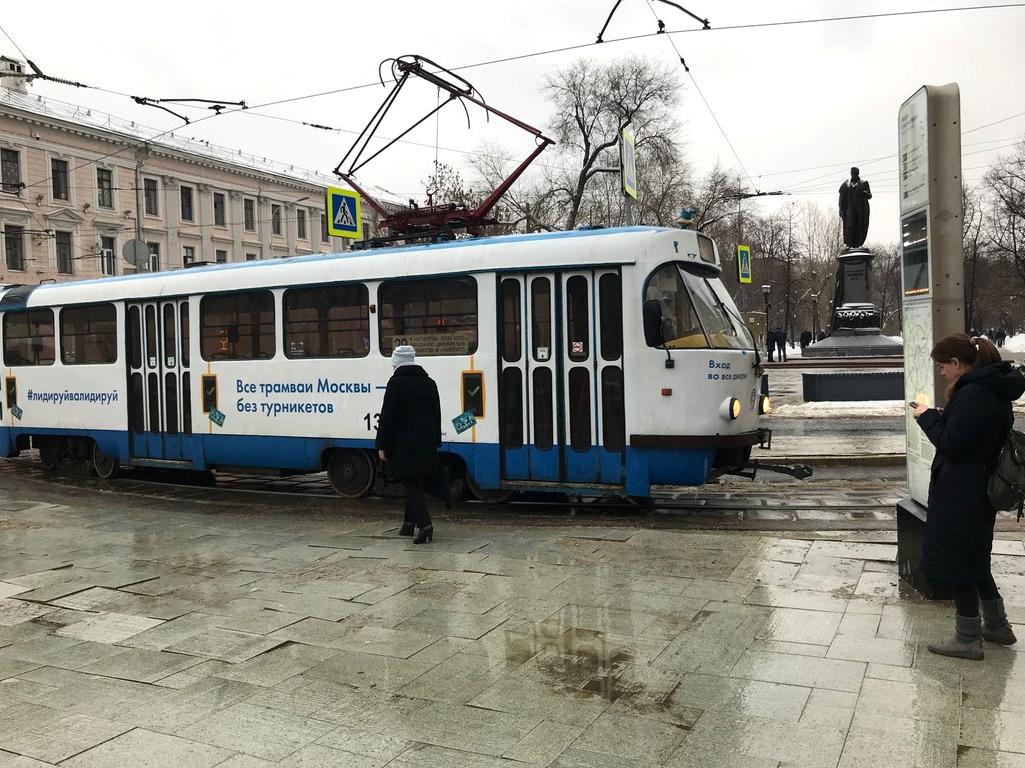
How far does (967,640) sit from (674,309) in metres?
4.74

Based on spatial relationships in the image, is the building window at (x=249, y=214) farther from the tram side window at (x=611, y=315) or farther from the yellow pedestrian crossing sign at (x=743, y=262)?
the tram side window at (x=611, y=315)

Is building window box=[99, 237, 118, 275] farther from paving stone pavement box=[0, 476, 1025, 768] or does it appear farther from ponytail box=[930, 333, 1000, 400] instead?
ponytail box=[930, 333, 1000, 400]

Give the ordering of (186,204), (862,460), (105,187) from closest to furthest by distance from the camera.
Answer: (862,460), (105,187), (186,204)

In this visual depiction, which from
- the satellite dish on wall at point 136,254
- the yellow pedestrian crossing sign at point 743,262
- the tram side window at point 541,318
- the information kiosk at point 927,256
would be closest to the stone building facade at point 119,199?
the satellite dish on wall at point 136,254

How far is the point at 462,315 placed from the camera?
9.69m

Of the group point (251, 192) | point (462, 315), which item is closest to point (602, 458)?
point (462, 315)

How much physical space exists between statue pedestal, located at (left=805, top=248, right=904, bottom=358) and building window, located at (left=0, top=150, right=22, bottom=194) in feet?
122

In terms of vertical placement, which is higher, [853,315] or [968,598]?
[853,315]

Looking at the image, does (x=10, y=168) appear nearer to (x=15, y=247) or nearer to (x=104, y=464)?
(x=15, y=247)

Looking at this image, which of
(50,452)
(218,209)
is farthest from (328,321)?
(218,209)

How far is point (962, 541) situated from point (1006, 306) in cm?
7825

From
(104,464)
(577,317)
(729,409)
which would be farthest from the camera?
(104,464)

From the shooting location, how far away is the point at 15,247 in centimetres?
4434

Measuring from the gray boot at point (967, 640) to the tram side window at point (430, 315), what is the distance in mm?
5728
